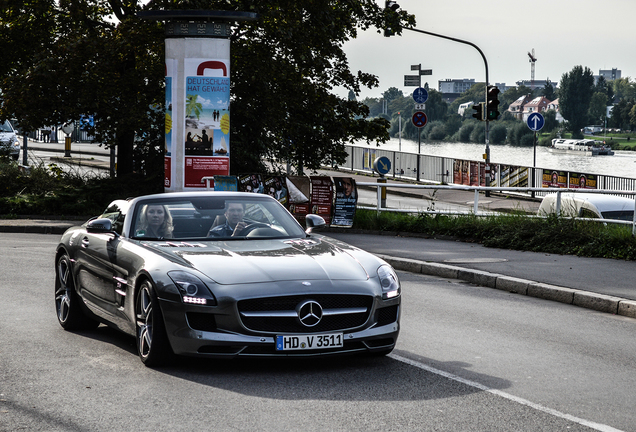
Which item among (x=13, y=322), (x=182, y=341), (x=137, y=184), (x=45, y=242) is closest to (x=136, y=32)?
(x=137, y=184)

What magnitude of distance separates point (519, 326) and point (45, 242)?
10455mm

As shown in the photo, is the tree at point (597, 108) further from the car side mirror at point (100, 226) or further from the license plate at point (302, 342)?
the license plate at point (302, 342)

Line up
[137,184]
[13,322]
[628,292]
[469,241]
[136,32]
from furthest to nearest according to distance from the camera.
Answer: [137,184]
[136,32]
[469,241]
[628,292]
[13,322]

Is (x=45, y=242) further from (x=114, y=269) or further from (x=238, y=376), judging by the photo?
(x=238, y=376)

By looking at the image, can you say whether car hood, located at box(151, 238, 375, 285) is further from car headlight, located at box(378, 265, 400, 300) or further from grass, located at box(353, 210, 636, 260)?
grass, located at box(353, 210, 636, 260)

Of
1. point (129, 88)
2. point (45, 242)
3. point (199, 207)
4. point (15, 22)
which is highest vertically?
point (15, 22)

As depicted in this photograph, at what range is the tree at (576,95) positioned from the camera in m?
150

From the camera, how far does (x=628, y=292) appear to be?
10.0 meters

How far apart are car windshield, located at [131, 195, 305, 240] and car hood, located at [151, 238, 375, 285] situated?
245 millimetres

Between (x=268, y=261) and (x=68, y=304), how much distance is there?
247 cm

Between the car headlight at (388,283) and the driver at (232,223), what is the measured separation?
1333 millimetres

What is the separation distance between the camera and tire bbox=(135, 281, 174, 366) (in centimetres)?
610

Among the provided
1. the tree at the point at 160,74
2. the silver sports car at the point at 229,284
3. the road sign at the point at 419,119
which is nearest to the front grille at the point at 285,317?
the silver sports car at the point at 229,284

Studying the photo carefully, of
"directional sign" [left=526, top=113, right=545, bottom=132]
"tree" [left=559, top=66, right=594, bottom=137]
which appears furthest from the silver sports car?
"tree" [left=559, top=66, right=594, bottom=137]
